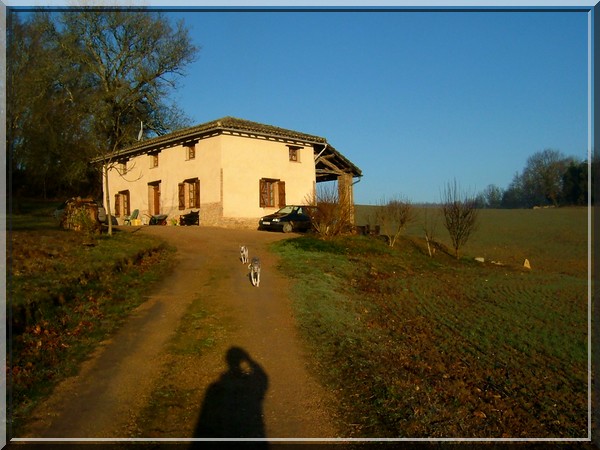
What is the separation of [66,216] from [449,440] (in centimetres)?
1439

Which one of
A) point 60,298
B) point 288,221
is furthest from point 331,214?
point 60,298

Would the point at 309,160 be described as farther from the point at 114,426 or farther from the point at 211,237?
the point at 114,426

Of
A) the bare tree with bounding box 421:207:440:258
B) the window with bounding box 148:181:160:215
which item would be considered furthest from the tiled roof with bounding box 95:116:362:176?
the bare tree with bounding box 421:207:440:258

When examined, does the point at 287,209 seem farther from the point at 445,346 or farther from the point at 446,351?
the point at 446,351

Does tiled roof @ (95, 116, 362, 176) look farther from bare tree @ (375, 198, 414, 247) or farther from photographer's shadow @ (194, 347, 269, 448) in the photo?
photographer's shadow @ (194, 347, 269, 448)

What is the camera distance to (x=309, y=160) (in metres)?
28.0

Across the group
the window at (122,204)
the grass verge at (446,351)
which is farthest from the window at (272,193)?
the grass verge at (446,351)

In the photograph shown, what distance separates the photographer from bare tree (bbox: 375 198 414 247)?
76.7ft

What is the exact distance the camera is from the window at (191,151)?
25797 mm

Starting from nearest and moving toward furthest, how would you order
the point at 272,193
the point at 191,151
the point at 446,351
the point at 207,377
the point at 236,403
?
the point at 236,403, the point at 207,377, the point at 446,351, the point at 191,151, the point at 272,193

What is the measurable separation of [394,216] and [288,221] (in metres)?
4.62

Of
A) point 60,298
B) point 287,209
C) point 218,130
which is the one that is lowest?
point 60,298

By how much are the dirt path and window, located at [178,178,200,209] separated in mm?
15870

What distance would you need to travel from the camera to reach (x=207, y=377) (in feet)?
18.9
